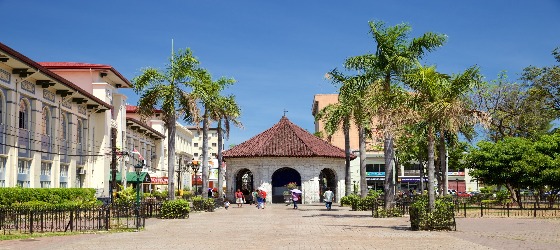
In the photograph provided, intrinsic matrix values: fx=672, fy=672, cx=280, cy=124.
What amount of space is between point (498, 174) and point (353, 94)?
39.1ft

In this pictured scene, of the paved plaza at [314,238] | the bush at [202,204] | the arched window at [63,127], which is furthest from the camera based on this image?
the arched window at [63,127]

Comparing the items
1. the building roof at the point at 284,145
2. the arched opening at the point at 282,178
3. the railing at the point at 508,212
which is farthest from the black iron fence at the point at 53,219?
the arched opening at the point at 282,178

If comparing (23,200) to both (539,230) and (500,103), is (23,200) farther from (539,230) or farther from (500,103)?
(500,103)

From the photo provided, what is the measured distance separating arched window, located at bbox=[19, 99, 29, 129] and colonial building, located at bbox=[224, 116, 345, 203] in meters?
20.8

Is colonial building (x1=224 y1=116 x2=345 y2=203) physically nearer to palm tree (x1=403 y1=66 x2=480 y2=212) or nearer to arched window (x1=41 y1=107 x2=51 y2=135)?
arched window (x1=41 y1=107 x2=51 y2=135)

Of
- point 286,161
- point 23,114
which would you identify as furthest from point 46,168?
point 286,161

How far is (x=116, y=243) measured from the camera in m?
18.5

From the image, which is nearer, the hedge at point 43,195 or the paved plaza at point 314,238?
the paved plaza at point 314,238

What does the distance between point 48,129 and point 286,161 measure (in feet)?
67.8

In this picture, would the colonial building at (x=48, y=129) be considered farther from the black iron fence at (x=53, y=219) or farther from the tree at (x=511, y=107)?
the tree at (x=511, y=107)

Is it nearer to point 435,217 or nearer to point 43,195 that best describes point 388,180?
point 435,217

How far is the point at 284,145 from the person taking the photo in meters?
56.1

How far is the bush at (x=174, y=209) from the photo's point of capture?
103 feet

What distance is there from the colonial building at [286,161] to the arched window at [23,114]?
20825 millimetres
